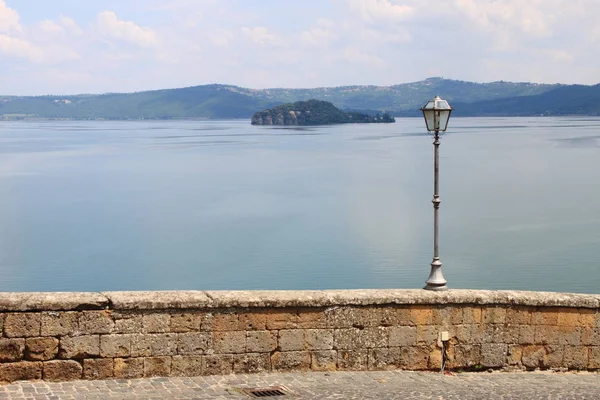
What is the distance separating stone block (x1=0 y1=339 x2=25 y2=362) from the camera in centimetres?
773

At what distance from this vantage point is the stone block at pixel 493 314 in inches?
353

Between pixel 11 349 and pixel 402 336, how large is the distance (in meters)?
3.83

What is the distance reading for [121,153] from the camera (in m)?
95.8

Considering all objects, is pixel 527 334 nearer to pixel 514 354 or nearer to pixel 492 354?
pixel 514 354

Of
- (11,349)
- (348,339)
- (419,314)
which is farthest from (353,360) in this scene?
(11,349)

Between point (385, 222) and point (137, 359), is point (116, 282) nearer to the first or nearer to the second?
point (385, 222)

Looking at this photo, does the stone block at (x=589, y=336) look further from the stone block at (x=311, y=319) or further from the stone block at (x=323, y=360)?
the stone block at (x=311, y=319)

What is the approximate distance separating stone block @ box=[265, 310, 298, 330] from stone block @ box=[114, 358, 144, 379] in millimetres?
1278

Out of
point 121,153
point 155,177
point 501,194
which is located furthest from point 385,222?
point 121,153

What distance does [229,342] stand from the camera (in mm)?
8344

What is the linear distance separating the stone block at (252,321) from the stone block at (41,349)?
174 cm

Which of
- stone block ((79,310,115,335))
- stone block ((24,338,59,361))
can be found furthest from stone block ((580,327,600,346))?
stone block ((24,338,59,361))

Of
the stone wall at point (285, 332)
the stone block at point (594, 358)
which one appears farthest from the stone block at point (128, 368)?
the stone block at point (594, 358)

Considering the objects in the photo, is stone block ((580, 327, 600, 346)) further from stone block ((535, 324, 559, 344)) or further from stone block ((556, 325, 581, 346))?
stone block ((535, 324, 559, 344))
